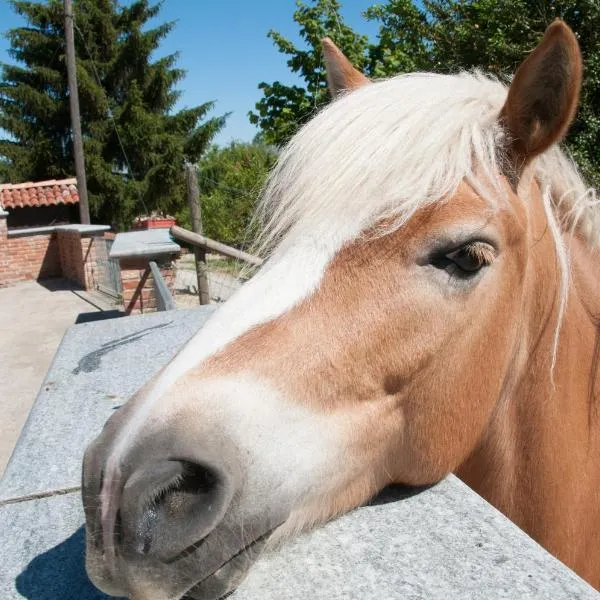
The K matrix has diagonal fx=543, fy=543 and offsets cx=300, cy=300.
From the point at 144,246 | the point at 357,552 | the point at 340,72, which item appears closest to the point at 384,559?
the point at 357,552

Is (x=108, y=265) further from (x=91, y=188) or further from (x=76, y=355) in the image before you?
(x=91, y=188)

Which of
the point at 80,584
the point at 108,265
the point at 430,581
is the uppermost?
the point at 430,581

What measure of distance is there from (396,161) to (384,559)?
0.99m

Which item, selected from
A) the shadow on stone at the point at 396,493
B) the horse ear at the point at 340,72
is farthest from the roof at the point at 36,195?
the shadow on stone at the point at 396,493

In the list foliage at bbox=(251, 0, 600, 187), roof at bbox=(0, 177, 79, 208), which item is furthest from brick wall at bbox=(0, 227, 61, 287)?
foliage at bbox=(251, 0, 600, 187)

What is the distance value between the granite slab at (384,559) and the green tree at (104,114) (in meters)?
24.8

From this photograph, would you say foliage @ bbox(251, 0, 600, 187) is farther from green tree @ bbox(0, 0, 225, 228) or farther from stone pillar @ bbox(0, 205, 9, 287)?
green tree @ bbox(0, 0, 225, 228)

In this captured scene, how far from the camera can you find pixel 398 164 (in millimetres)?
1427

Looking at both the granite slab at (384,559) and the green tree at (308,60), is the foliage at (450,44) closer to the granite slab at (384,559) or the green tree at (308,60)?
the green tree at (308,60)

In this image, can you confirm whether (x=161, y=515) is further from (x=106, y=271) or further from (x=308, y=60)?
(x=106, y=271)

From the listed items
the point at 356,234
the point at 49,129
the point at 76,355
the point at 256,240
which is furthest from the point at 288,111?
the point at 49,129

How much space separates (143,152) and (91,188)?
9.48ft

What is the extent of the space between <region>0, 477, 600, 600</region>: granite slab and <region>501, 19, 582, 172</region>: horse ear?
97cm

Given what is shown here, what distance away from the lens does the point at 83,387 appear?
2.64m
